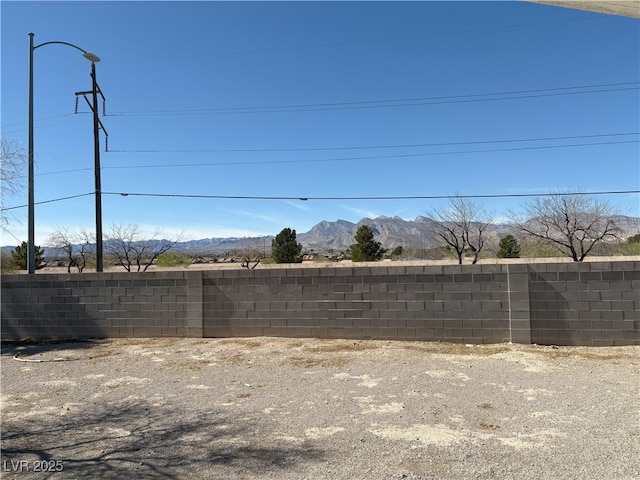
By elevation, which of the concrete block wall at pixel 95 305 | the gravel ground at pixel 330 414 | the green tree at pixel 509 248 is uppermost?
the green tree at pixel 509 248

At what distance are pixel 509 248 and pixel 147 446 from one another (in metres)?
43.6

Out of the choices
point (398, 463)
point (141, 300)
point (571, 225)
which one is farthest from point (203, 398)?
point (571, 225)

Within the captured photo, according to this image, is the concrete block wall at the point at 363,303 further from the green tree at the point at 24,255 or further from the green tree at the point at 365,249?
the green tree at the point at 365,249

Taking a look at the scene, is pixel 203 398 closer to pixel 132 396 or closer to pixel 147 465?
pixel 132 396

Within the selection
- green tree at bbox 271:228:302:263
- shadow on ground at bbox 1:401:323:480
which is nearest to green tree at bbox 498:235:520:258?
green tree at bbox 271:228:302:263

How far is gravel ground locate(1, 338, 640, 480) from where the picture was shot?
3.60 m

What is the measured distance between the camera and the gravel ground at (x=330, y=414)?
11.8 ft

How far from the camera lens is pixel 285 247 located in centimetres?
4819

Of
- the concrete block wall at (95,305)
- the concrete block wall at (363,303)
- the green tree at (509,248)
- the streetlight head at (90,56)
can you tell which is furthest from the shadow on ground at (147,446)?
the green tree at (509,248)

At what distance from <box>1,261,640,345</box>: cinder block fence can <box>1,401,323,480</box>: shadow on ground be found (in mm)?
4584

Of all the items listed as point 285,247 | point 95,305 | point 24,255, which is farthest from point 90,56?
point 285,247

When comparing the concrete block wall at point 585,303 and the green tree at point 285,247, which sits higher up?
the green tree at point 285,247

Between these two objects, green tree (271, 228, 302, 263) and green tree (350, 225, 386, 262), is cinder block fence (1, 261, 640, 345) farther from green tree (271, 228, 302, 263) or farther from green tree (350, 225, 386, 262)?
green tree (271, 228, 302, 263)

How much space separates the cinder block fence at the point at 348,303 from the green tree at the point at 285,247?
124ft
